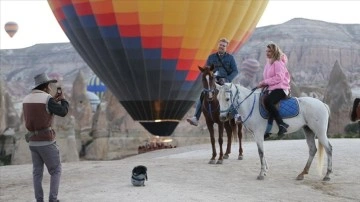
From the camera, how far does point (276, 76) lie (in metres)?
9.04

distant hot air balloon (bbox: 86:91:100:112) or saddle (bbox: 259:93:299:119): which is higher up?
distant hot air balloon (bbox: 86:91:100:112)

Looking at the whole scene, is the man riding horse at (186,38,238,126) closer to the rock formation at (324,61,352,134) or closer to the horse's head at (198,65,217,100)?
the horse's head at (198,65,217,100)

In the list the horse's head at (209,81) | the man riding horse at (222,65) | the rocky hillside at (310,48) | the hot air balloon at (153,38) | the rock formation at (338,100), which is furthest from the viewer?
the rocky hillside at (310,48)

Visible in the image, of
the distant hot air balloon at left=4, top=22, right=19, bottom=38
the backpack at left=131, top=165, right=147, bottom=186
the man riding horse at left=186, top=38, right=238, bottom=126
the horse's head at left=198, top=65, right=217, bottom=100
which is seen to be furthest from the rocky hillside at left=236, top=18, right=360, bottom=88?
the backpack at left=131, top=165, right=147, bottom=186

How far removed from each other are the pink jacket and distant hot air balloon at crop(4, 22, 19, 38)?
67.3m

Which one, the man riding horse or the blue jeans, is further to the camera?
the man riding horse

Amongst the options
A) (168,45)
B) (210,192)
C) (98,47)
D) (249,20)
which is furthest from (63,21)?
(210,192)

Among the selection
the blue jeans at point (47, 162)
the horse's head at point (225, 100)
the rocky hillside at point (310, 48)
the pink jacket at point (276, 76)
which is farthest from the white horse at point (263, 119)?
the rocky hillside at point (310, 48)

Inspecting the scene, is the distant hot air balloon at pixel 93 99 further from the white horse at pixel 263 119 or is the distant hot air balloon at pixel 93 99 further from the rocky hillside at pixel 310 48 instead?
the rocky hillside at pixel 310 48

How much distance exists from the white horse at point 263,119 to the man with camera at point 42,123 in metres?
3.45

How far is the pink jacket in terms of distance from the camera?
29.6ft

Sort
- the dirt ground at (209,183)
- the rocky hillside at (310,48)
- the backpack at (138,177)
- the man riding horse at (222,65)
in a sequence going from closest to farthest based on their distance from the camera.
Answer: the dirt ground at (209,183)
the backpack at (138,177)
the man riding horse at (222,65)
the rocky hillside at (310,48)

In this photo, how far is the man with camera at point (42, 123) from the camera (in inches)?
265

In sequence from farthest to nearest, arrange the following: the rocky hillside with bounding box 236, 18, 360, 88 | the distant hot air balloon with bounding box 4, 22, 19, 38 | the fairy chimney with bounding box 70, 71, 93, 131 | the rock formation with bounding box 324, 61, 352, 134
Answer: the rocky hillside with bounding box 236, 18, 360, 88, the distant hot air balloon with bounding box 4, 22, 19, 38, the fairy chimney with bounding box 70, 71, 93, 131, the rock formation with bounding box 324, 61, 352, 134
